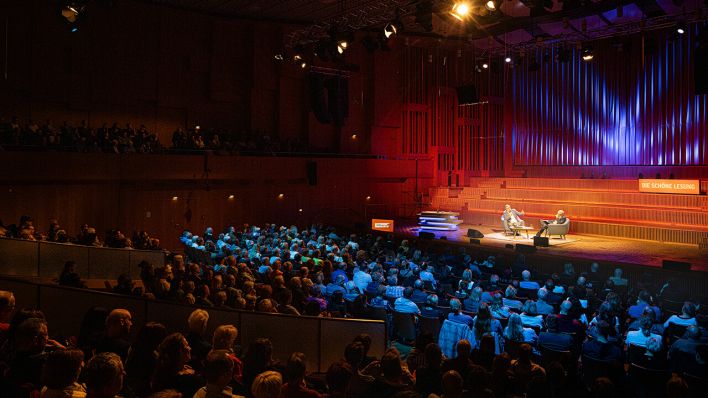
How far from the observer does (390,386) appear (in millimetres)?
3934

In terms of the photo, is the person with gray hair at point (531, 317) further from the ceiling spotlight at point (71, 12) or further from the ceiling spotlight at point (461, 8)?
the ceiling spotlight at point (71, 12)

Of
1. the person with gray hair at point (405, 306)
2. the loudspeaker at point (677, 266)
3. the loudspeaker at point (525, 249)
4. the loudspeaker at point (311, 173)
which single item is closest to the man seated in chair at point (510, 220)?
the loudspeaker at point (525, 249)

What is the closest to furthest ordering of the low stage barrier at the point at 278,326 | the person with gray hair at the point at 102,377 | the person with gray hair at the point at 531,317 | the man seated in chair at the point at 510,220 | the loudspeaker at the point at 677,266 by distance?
the person with gray hair at the point at 102,377, the low stage barrier at the point at 278,326, the person with gray hair at the point at 531,317, the loudspeaker at the point at 677,266, the man seated in chair at the point at 510,220

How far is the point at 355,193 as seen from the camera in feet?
72.6

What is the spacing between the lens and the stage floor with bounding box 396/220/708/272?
12.5 metres

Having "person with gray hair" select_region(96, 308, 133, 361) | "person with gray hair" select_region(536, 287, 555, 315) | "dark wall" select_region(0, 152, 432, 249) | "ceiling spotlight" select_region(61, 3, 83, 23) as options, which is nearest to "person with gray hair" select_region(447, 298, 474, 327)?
"person with gray hair" select_region(536, 287, 555, 315)

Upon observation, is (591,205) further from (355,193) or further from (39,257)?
(39,257)

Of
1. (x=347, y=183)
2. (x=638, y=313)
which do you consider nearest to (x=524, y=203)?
(x=347, y=183)

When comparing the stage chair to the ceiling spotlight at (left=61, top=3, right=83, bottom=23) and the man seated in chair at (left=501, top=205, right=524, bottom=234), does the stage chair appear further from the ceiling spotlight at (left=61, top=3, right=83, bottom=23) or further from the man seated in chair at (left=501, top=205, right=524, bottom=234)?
the ceiling spotlight at (left=61, top=3, right=83, bottom=23)

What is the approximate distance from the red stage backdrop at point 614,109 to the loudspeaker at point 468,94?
464cm

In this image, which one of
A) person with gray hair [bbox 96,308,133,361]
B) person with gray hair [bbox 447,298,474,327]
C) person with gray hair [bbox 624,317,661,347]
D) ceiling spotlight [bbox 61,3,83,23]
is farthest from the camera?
ceiling spotlight [bbox 61,3,83,23]

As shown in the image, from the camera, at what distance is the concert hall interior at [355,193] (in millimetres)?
5363

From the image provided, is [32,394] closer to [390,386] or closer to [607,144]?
[390,386]

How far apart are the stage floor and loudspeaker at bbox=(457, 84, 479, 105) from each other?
5.50 m
